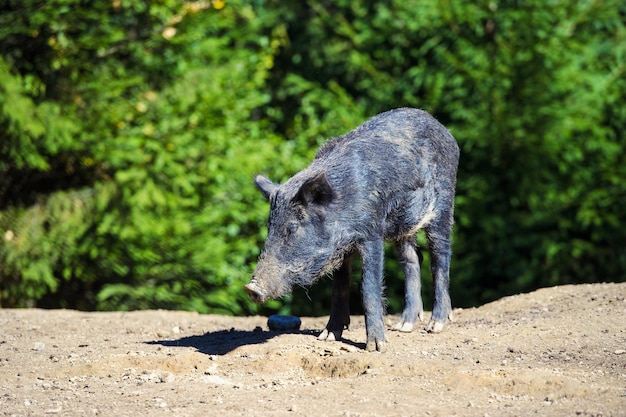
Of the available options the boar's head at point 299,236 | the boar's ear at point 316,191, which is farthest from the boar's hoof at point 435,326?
the boar's ear at point 316,191

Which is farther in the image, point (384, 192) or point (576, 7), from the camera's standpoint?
point (576, 7)

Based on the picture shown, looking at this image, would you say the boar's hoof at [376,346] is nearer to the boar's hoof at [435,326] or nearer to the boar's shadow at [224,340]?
the boar's shadow at [224,340]

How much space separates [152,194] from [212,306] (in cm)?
200

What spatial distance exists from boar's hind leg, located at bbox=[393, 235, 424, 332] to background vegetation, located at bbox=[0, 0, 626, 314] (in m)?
5.00

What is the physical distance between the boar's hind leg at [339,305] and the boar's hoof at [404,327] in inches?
15.8

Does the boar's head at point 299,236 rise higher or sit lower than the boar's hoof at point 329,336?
higher

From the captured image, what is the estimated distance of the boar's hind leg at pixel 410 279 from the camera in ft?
24.9

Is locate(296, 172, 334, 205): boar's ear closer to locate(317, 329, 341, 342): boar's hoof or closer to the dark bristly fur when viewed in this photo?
the dark bristly fur

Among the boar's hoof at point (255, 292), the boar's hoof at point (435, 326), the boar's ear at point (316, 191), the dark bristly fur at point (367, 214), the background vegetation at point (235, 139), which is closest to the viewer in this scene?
the boar's hoof at point (255, 292)

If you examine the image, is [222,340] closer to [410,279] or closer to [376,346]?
[376,346]

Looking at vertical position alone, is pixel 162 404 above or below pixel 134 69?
below

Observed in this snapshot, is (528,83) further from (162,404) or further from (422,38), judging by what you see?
(162,404)

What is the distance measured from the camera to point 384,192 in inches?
274

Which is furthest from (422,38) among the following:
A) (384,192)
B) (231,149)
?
(384,192)
